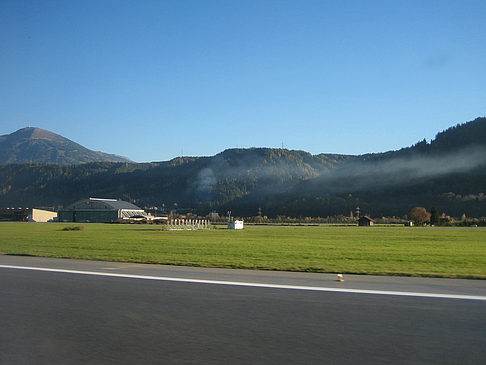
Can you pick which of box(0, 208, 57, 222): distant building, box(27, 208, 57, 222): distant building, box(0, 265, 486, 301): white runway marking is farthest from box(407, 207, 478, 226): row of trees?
box(0, 208, 57, 222): distant building

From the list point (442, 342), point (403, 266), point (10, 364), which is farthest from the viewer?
point (403, 266)

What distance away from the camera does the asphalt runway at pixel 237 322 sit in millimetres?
5141

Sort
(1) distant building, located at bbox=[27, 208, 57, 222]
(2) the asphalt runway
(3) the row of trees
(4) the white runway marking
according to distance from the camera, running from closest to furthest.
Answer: (2) the asphalt runway → (4) the white runway marking → (3) the row of trees → (1) distant building, located at bbox=[27, 208, 57, 222]

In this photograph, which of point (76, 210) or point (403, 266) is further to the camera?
point (76, 210)

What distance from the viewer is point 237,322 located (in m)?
6.56

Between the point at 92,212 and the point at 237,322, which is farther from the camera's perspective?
the point at 92,212

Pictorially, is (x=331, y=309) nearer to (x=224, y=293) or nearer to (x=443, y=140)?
(x=224, y=293)

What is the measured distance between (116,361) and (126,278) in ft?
21.1

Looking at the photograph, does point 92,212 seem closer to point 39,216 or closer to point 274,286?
point 39,216

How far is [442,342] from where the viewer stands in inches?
217

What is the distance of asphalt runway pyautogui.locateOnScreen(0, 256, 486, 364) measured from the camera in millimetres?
5141

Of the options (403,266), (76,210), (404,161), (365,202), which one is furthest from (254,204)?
(403,266)

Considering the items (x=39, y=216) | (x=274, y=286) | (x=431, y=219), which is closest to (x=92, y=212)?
(x=39, y=216)

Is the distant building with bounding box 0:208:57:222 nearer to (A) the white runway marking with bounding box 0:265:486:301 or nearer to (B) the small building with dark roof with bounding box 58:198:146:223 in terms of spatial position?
(B) the small building with dark roof with bounding box 58:198:146:223
